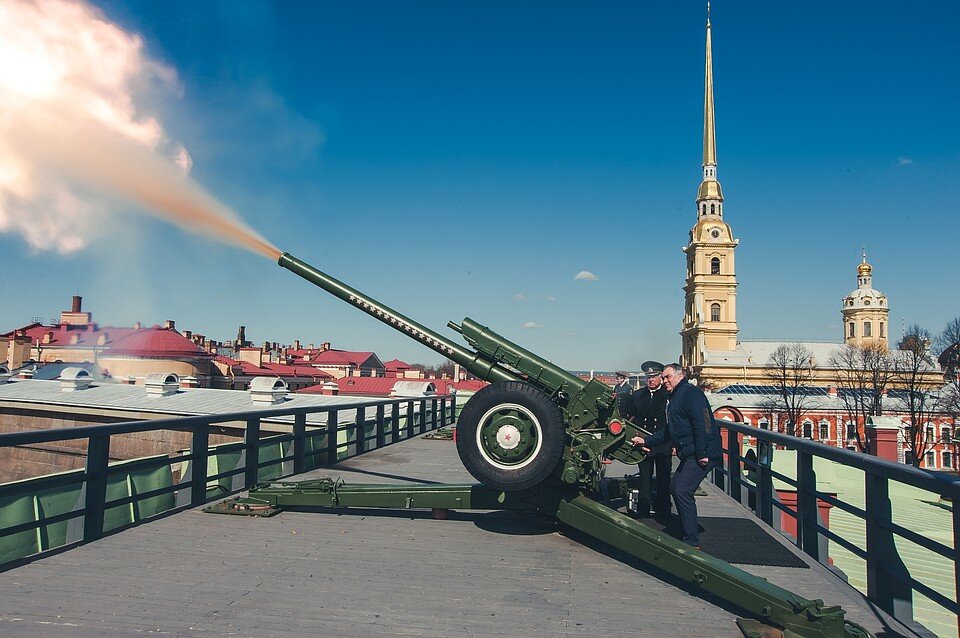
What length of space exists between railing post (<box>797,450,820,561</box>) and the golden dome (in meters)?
106

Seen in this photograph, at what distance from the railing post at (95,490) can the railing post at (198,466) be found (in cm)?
136

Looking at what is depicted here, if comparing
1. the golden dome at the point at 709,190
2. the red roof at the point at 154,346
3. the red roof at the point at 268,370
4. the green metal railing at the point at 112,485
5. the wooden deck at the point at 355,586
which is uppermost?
the golden dome at the point at 709,190

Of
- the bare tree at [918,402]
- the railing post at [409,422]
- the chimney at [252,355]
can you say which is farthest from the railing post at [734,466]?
the chimney at [252,355]

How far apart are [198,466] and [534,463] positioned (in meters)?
3.82

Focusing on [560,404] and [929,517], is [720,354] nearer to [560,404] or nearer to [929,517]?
[929,517]

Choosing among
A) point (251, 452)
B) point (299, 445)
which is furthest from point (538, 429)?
point (299, 445)

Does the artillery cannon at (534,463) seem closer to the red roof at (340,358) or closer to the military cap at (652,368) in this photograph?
the military cap at (652,368)

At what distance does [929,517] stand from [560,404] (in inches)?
607

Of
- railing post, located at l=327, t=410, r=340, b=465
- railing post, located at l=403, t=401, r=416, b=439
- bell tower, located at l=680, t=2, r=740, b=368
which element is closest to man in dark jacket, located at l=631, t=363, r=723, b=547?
railing post, located at l=327, t=410, r=340, b=465

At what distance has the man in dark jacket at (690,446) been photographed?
5.98 metres

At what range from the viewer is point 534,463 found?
595 cm

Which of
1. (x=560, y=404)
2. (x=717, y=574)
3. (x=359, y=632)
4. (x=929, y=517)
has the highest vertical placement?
(x=560, y=404)

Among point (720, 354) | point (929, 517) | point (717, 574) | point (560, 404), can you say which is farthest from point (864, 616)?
point (720, 354)

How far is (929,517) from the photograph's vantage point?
17016 mm
